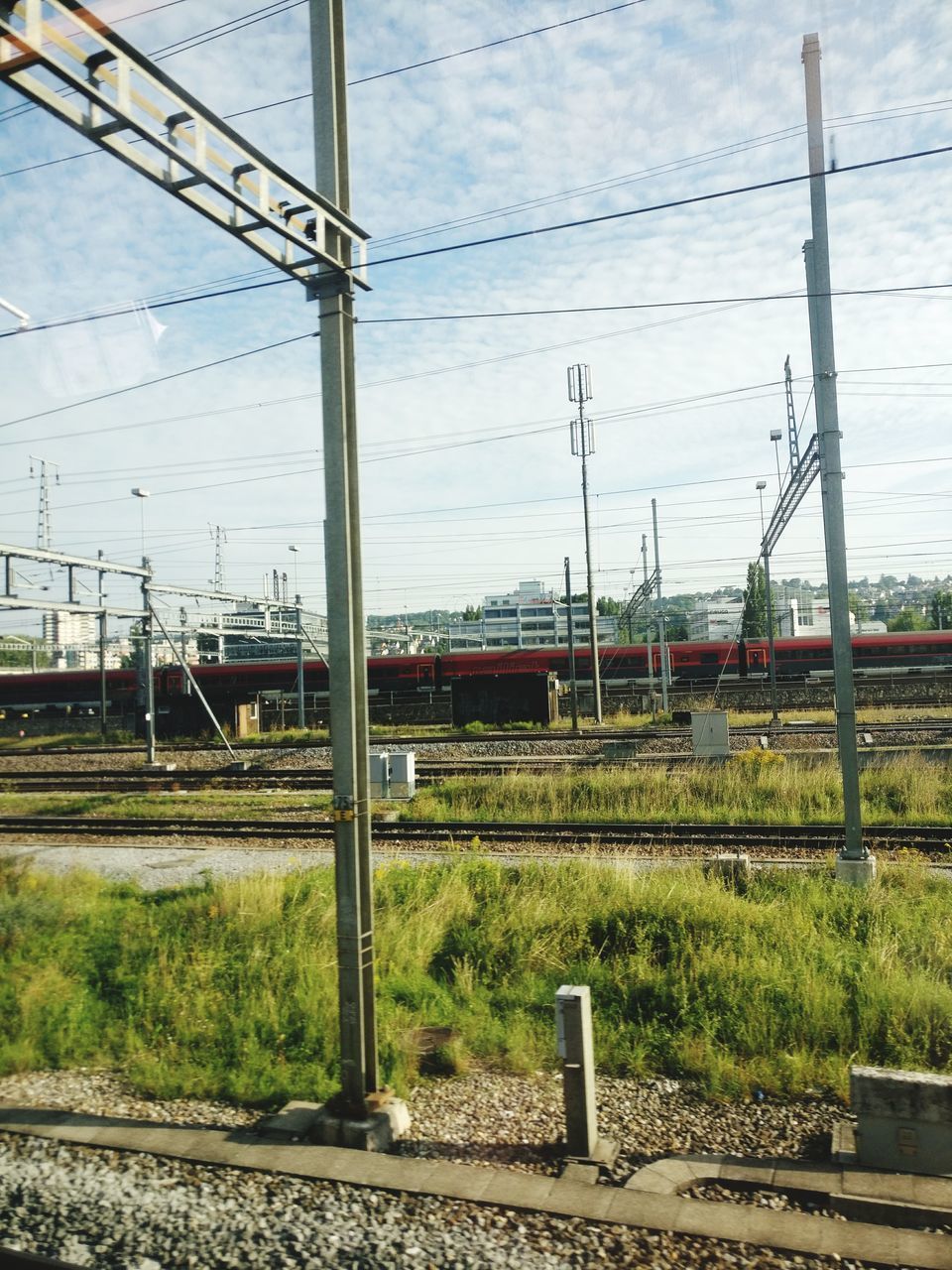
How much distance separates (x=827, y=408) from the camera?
32.1ft

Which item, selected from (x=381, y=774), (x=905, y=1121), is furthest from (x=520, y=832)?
(x=905, y=1121)

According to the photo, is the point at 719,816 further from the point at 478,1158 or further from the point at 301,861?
the point at 478,1158

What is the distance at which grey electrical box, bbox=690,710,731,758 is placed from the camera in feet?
62.1

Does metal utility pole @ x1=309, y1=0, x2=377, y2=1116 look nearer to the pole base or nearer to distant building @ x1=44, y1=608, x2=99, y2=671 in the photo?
the pole base

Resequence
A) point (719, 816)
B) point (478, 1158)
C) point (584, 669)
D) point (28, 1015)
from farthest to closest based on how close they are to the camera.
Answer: point (584, 669) < point (719, 816) < point (28, 1015) < point (478, 1158)

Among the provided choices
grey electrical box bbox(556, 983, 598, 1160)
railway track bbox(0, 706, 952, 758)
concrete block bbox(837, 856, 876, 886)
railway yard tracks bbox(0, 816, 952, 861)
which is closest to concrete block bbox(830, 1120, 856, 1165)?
grey electrical box bbox(556, 983, 598, 1160)

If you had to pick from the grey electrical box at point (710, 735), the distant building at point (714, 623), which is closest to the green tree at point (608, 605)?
the distant building at point (714, 623)

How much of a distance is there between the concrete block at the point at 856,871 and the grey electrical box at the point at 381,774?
29.2 ft

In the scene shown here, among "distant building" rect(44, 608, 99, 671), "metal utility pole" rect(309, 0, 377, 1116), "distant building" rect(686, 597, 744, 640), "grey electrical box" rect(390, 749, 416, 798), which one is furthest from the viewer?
"distant building" rect(686, 597, 744, 640)

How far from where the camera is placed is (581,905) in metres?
8.27

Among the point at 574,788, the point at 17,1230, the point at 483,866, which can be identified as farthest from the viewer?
the point at 574,788

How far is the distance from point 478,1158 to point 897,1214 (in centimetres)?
193

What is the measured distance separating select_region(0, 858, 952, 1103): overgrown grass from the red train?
27996 mm

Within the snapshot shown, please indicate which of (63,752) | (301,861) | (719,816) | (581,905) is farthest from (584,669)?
(581,905)
